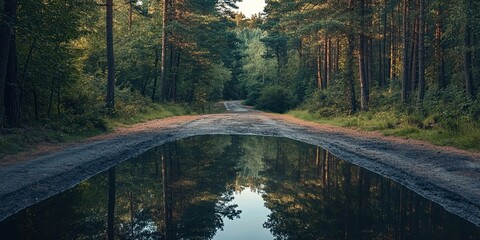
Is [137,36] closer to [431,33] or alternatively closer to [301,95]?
[301,95]

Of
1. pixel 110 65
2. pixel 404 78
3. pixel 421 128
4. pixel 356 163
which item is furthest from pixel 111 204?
pixel 404 78

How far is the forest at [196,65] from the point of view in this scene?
51.3ft

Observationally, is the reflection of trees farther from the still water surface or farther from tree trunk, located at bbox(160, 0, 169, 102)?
tree trunk, located at bbox(160, 0, 169, 102)

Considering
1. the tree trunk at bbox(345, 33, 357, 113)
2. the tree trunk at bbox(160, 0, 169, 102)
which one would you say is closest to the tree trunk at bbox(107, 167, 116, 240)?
the tree trunk at bbox(345, 33, 357, 113)

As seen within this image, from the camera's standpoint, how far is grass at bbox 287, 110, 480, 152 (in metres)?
13.0

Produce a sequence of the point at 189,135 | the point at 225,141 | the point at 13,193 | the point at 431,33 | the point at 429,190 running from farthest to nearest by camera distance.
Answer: the point at 431,33 → the point at 189,135 → the point at 225,141 → the point at 429,190 → the point at 13,193

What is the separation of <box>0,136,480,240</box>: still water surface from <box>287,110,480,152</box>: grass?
5394 mm

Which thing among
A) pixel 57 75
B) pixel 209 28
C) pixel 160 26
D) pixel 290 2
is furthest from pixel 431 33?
pixel 57 75

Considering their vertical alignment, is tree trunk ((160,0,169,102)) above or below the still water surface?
above

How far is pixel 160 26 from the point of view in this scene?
1523 inches

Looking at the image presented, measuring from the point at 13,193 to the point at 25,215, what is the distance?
4.03 ft

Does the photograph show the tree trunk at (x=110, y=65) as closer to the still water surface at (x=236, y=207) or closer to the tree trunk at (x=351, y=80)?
the still water surface at (x=236, y=207)

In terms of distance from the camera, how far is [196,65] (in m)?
44.5

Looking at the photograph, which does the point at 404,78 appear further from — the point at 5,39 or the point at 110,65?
the point at 5,39
